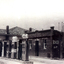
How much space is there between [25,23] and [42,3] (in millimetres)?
1581

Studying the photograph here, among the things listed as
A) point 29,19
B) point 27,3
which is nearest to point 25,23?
point 29,19

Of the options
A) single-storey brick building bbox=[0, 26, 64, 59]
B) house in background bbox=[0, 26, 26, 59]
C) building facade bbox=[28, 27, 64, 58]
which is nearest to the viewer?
house in background bbox=[0, 26, 26, 59]

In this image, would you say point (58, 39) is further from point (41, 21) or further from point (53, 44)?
point (41, 21)

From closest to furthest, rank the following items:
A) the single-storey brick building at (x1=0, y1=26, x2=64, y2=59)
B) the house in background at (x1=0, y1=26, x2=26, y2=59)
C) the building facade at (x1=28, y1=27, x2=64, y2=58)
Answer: the house in background at (x1=0, y1=26, x2=26, y2=59) → the single-storey brick building at (x1=0, y1=26, x2=64, y2=59) → the building facade at (x1=28, y1=27, x2=64, y2=58)

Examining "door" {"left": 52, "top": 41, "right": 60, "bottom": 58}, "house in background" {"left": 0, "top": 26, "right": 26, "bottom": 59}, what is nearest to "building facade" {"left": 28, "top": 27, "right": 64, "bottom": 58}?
"door" {"left": 52, "top": 41, "right": 60, "bottom": 58}

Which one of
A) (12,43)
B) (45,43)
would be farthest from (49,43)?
(12,43)

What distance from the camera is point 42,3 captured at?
6.91m

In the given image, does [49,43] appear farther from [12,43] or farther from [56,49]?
[12,43]

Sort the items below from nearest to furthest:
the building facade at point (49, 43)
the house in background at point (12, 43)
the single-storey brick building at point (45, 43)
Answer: the house in background at point (12, 43)
the single-storey brick building at point (45, 43)
the building facade at point (49, 43)

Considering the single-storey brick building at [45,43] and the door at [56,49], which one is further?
the door at [56,49]

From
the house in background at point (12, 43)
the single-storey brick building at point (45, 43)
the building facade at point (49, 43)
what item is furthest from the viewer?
the building facade at point (49, 43)

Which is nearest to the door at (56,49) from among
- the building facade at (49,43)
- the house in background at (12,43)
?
the building facade at (49,43)

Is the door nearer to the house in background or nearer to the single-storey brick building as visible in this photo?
the single-storey brick building

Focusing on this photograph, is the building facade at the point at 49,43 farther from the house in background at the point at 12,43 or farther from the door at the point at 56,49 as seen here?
the house in background at the point at 12,43
